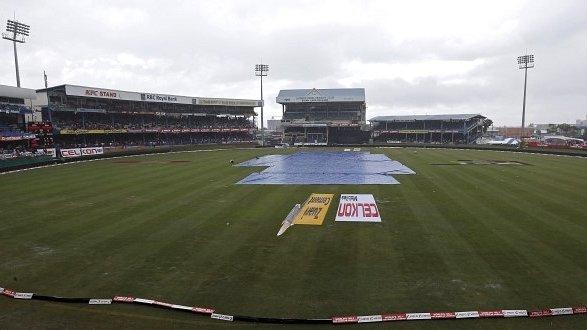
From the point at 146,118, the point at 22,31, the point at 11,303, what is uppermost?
the point at 22,31

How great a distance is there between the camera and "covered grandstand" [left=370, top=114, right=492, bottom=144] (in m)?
101

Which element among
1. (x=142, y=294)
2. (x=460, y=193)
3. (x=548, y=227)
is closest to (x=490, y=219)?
(x=548, y=227)

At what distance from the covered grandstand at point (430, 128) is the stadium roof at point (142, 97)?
3534cm

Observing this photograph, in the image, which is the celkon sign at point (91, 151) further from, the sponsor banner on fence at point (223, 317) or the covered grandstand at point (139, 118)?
the sponsor banner on fence at point (223, 317)

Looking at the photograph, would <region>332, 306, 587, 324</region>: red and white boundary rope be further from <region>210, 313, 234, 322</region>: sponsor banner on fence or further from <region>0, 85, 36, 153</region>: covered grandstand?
<region>0, 85, 36, 153</region>: covered grandstand

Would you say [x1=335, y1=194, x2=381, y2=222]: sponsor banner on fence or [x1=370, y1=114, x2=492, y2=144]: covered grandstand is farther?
[x1=370, y1=114, x2=492, y2=144]: covered grandstand

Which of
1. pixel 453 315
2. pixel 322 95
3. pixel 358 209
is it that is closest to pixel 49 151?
pixel 358 209

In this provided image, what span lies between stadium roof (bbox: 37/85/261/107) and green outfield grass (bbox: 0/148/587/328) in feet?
157

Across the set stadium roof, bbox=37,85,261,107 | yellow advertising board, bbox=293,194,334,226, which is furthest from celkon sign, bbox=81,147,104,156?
yellow advertising board, bbox=293,194,334,226

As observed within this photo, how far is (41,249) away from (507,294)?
16.8 metres

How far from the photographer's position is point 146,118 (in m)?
87.2

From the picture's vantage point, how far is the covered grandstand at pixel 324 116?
106062 mm

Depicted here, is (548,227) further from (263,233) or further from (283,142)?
(283,142)

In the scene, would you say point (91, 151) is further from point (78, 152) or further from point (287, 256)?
point (287, 256)
